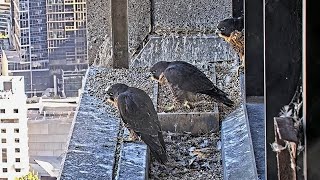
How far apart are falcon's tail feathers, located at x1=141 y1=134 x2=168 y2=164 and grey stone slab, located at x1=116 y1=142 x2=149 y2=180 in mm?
45

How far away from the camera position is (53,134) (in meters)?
6.01

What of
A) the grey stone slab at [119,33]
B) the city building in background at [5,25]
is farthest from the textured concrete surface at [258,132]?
the city building in background at [5,25]

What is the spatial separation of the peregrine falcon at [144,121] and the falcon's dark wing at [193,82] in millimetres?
472

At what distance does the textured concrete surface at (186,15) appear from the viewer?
20.9ft

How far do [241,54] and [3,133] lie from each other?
1.66 m

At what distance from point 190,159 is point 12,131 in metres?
1.86

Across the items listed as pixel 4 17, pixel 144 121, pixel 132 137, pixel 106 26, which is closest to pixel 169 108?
pixel 132 137

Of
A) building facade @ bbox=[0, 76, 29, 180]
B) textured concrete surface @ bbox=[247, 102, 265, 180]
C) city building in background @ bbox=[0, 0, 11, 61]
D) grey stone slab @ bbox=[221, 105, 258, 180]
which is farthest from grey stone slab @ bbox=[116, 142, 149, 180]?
city building in background @ bbox=[0, 0, 11, 61]

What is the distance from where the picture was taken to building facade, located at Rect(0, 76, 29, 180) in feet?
17.5

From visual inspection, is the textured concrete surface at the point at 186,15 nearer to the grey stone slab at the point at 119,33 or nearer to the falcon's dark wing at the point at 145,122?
the grey stone slab at the point at 119,33

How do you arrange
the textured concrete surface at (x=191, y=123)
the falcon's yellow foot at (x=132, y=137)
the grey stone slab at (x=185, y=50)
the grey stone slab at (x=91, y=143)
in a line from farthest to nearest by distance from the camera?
the grey stone slab at (x=185, y=50) < the textured concrete surface at (x=191, y=123) < the falcon's yellow foot at (x=132, y=137) < the grey stone slab at (x=91, y=143)

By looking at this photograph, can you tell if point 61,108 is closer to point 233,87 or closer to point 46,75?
point 46,75

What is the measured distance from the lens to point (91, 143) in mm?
4070

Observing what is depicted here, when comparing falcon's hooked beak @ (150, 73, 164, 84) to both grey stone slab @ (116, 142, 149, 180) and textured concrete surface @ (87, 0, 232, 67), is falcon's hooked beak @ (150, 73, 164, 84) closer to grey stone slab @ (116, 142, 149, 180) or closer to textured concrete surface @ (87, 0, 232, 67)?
grey stone slab @ (116, 142, 149, 180)
